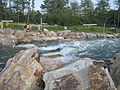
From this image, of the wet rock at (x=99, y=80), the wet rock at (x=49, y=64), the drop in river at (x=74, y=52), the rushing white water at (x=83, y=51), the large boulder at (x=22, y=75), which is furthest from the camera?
the rushing white water at (x=83, y=51)

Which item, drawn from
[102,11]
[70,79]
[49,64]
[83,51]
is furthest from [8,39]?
[102,11]

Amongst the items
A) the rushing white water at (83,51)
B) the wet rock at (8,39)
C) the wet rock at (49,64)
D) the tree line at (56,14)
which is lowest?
the rushing white water at (83,51)

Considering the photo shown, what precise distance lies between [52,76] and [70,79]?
0.55 meters

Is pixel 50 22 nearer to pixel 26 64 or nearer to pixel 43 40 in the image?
pixel 43 40

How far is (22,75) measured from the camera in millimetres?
6066

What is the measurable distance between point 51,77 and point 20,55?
6.44 feet

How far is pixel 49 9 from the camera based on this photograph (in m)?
86.1

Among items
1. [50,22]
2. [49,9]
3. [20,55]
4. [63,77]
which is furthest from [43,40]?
[49,9]

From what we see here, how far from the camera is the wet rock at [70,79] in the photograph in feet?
16.3

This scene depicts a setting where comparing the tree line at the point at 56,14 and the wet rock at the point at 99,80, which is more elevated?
the tree line at the point at 56,14

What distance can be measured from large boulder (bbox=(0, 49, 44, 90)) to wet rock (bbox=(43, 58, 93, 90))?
65cm

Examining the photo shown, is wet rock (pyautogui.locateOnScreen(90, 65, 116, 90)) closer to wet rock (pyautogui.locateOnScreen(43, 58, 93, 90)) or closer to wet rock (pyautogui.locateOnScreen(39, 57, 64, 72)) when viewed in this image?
wet rock (pyautogui.locateOnScreen(43, 58, 93, 90))

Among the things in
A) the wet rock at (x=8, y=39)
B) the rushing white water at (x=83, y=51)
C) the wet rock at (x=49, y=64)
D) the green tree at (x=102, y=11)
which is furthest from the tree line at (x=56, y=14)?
the wet rock at (x=49, y=64)

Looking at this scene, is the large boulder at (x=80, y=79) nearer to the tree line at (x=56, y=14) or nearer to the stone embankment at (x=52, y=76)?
the stone embankment at (x=52, y=76)
